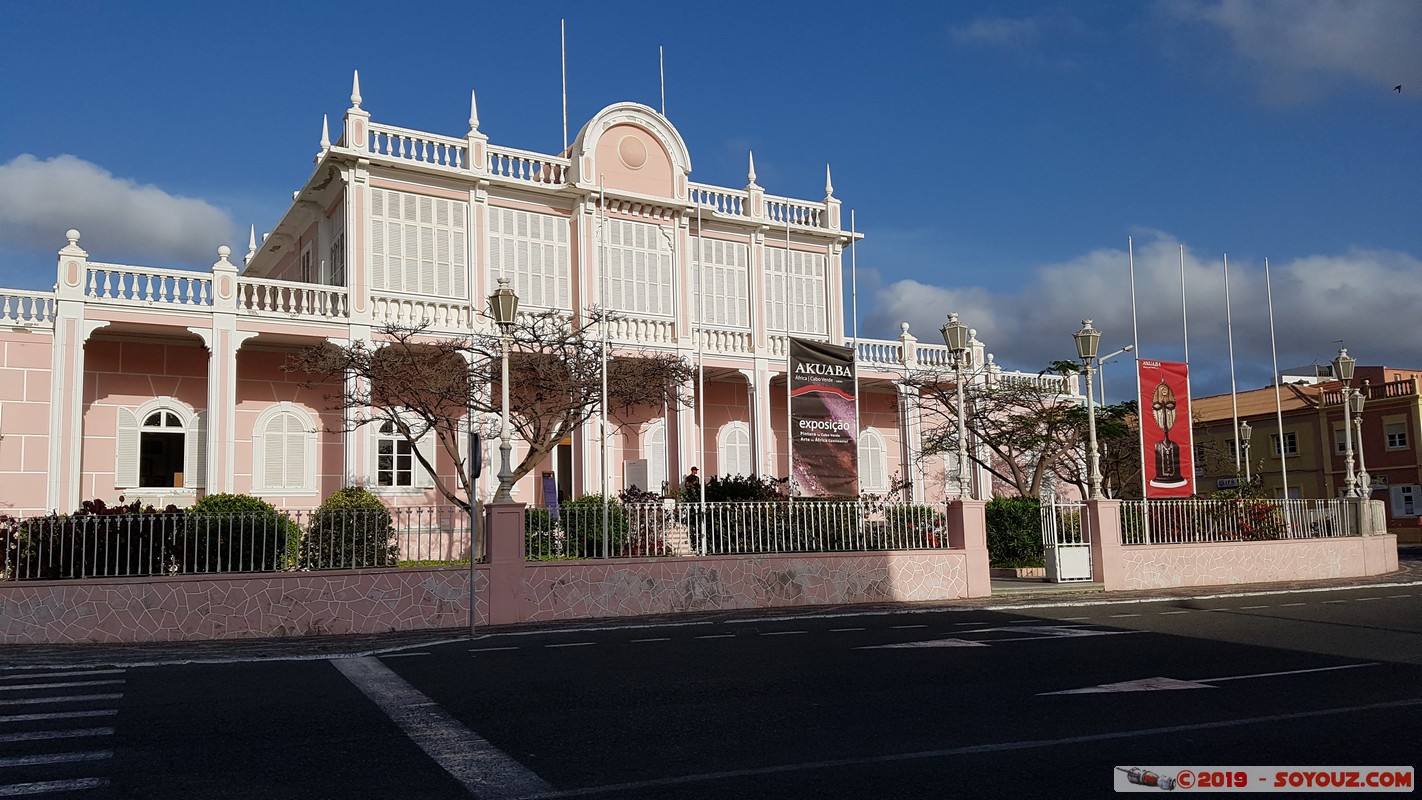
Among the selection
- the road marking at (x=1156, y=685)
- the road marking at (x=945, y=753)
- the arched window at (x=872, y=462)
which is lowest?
the road marking at (x=1156, y=685)

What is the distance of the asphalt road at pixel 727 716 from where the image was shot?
5.54 m

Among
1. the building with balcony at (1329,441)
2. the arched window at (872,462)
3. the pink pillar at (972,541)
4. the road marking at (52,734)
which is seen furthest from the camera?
the building with balcony at (1329,441)

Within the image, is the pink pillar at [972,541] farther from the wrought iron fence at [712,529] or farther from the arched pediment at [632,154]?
the arched pediment at [632,154]

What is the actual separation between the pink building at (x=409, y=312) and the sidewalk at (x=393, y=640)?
22.7 feet

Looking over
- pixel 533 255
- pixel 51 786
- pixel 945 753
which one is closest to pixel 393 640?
pixel 51 786

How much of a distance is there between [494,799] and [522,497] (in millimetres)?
20043

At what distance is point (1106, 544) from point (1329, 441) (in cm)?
3471

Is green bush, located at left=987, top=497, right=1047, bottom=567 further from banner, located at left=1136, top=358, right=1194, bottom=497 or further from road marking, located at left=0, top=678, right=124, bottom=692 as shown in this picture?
road marking, located at left=0, top=678, right=124, bottom=692

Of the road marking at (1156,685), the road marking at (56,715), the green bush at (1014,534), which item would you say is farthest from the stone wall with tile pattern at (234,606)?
the green bush at (1014,534)

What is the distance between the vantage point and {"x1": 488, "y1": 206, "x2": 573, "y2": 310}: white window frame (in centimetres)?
2502

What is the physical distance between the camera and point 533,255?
83.6 ft

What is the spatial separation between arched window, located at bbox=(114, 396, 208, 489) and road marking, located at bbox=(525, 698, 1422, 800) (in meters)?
19.8

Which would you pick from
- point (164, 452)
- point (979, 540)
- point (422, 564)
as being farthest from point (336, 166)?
point (979, 540)

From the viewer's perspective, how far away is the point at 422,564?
1530cm
